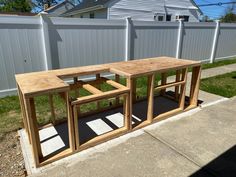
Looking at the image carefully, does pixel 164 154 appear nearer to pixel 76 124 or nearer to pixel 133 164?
pixel 133 164

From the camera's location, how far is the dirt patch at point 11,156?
7.12 ft

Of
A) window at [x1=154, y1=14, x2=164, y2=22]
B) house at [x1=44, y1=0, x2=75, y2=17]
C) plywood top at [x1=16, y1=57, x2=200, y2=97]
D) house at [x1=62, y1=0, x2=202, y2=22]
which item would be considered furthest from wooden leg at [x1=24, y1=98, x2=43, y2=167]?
house at [x1=44, y1=0, x2=75, y2=17]

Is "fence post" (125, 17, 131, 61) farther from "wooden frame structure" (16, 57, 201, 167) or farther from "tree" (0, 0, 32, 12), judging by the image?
"tree" (0, 0, 32, 12)

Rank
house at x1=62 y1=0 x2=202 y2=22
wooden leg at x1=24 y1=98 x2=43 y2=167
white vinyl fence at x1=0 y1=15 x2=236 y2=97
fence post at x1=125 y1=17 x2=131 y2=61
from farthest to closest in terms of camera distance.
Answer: house at x1=62 y1=0 x2=202 y2=22 → fence post at x1=125 y1=17 x2=131 y2=61 → white vinyl fence at x1=0 y1=15 x2=236 y2=97 → wooden leg at x1=24 y1=98 x2=43 y2=167

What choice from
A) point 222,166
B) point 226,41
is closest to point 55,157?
point 222,166

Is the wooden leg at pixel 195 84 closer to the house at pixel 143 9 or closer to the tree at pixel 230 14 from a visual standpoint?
the house at pixel 143 9

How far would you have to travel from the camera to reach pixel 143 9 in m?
11.6

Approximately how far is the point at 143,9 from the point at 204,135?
409 inches

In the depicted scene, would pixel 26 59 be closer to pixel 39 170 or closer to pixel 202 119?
pixel 39 170

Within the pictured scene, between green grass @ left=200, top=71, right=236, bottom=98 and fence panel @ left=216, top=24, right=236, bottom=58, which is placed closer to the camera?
green grass @ left=200, top=71, right=236, bottom=98

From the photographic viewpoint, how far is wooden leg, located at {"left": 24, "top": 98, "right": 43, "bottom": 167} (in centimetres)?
197

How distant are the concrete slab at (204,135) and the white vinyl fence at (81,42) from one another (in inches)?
118

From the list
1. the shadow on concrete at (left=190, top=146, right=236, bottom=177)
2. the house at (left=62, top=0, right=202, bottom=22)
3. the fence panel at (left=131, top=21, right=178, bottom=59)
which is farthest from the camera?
the house at (left=62, top=0, right=202, bottom=22)

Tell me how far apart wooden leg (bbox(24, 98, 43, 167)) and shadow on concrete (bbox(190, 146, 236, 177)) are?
1.70 m
